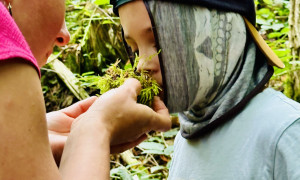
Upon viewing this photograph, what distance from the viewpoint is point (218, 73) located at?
113 cm

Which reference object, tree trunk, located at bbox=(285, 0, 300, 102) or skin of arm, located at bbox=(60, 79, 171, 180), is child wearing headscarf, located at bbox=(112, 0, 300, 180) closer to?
skin of arm, located at bbox=(60, 79, 171, 180)

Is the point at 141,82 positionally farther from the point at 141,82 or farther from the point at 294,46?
the point at 294,46

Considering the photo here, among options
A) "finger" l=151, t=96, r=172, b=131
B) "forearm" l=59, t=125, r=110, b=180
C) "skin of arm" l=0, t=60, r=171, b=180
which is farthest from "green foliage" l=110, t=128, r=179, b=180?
"forearm" l=59, t=125, r=110, b=180

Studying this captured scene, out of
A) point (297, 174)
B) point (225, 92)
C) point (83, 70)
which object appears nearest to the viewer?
point (297, 174)

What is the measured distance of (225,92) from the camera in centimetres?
113

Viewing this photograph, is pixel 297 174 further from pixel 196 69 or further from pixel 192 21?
pixel 192 21

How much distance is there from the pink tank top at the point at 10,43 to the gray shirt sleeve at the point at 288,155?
67 centimetres

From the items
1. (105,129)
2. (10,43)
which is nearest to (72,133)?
(105,129)

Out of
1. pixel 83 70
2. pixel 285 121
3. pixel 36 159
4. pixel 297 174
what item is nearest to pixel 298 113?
pixel 285 121

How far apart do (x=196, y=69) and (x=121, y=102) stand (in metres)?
0.32

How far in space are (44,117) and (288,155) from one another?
0.63 metres

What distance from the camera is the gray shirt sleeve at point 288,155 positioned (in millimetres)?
880

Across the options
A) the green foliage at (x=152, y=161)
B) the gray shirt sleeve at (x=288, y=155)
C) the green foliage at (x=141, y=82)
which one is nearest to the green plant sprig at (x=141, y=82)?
the green foliage at (x=141, y=82)

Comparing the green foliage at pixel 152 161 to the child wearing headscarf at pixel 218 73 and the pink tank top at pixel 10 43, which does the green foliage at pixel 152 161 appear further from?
the pink tank top at pixel 10 43
